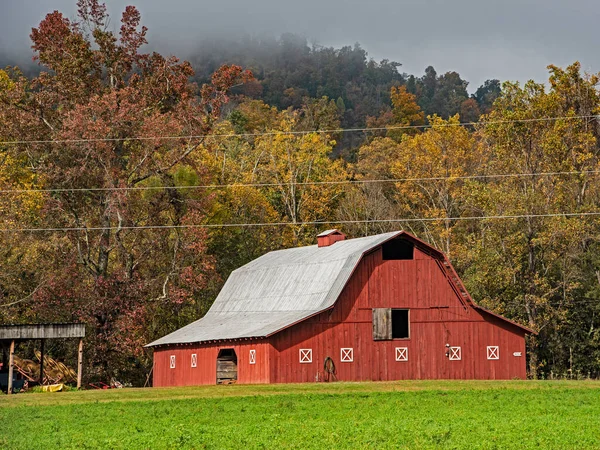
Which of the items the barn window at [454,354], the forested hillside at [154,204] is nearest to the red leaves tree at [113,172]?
the forested hillside at [154,204]

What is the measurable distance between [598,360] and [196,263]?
25794 millimetres

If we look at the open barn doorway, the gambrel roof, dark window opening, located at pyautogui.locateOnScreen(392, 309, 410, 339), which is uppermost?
the gambrel roof

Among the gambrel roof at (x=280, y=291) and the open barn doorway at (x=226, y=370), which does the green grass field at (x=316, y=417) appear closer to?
the open barn doorway at (x=226, y=370)

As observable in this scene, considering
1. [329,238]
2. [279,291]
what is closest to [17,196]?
[279,291]

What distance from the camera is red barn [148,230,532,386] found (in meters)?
50.1

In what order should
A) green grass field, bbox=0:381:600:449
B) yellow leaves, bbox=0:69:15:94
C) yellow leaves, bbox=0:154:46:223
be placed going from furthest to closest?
yellow leaves, bbox=0:69:15:94, yellow leaves, bbox=0:154:46:223, green grass field, bbox=0:381:600:449

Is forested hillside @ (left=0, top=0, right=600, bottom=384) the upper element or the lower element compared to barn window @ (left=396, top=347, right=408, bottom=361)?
upper

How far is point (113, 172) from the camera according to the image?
2491 inches

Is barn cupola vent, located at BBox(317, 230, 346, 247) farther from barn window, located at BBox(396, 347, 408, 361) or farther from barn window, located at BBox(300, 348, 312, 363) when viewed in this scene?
barn window, located at BBox(300, 348, 312, 363)

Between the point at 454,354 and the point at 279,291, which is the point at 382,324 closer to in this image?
the point at 454,354

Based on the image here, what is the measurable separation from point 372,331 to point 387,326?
0.87 m

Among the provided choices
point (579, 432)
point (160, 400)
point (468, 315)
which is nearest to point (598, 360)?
point (468, 315)

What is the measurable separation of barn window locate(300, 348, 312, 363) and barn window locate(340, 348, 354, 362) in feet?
5.58

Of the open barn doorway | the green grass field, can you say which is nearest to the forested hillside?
the open barn doorway
